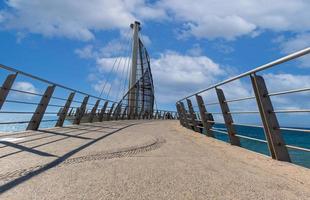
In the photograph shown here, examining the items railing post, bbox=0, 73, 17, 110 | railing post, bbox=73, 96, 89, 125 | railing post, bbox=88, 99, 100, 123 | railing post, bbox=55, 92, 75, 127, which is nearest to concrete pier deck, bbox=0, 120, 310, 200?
railing post, bbox=0, 73, 17, 110

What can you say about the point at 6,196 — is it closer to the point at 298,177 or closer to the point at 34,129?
the point at 298,177

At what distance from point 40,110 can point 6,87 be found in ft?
6.29

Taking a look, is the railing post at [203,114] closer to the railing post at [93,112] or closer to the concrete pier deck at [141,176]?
the concrete pier deck at [141,176]

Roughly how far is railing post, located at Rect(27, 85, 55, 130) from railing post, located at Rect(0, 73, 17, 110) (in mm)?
1586

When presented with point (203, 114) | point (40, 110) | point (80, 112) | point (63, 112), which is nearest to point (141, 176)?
point (203, 114)

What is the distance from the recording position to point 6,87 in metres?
5.93

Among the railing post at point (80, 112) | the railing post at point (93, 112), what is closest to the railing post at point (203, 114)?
the railing post at point (80, 112)

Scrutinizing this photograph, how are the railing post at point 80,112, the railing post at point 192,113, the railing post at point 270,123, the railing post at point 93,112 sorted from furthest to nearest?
the railing post at point 93,112, the railing post at point 80,112, the railing post at point 192,113, the railing post at point 270,123

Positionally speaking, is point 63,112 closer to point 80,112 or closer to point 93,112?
point 80,112

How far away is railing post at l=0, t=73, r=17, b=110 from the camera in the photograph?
578 centimetres

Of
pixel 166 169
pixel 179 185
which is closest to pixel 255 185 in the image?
Result: pixel 179 185

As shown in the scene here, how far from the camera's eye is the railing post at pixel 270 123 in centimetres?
382

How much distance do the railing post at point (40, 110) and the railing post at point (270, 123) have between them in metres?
5.53

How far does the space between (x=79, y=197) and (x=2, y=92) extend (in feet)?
14.7
